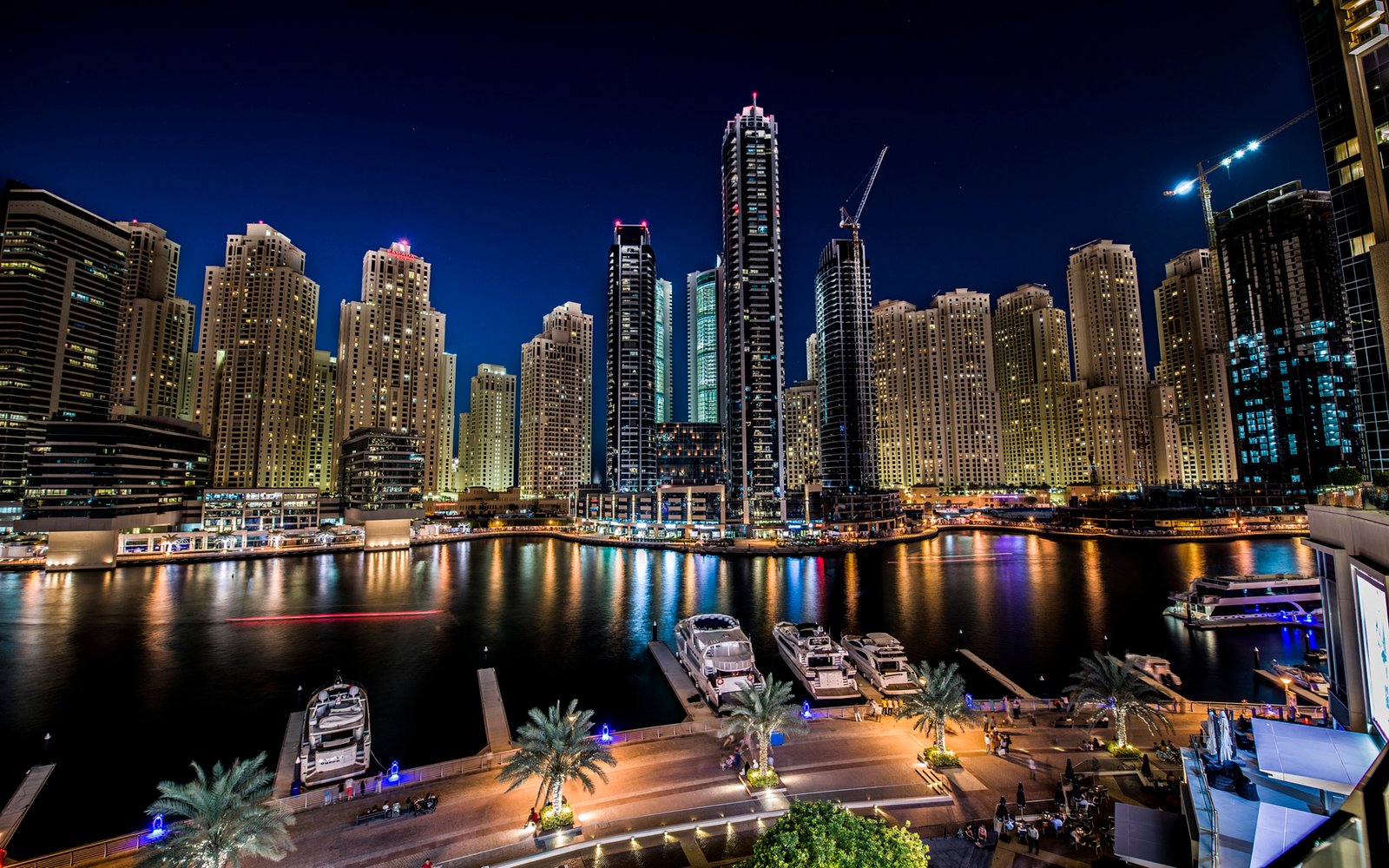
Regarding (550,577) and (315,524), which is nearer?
(550,577)

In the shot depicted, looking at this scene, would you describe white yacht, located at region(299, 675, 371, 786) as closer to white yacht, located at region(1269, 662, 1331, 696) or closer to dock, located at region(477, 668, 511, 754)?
dock, located at region(477, 668, 511, 754)

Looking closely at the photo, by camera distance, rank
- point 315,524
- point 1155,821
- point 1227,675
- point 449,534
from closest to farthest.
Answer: point 1155,821 → point 1227,675 → point 315,524 → point 449,534

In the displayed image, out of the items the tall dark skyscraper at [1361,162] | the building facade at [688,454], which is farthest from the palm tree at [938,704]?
the building facade at [688,454]

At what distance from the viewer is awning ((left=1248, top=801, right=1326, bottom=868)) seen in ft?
42.3

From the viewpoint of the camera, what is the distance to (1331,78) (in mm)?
29984

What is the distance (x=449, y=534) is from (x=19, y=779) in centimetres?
12436

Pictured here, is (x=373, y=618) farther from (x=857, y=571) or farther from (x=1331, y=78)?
(x=1331, y=78)

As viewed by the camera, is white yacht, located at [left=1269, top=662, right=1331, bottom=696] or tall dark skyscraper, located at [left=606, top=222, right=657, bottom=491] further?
tall dark skyscraper, located at [left=606, top=222, right=657, bottom=491]

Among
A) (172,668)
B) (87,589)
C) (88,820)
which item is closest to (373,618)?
(172,668)

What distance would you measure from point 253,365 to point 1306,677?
217118 millimetres

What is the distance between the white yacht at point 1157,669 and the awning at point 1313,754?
2890 cm

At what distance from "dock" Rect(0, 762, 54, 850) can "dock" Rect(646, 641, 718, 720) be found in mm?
29426

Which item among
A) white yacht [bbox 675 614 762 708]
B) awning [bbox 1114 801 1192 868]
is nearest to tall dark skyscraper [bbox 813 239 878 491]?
white yacht [bbox 675 614 762 708]

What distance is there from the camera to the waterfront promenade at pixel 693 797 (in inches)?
763
